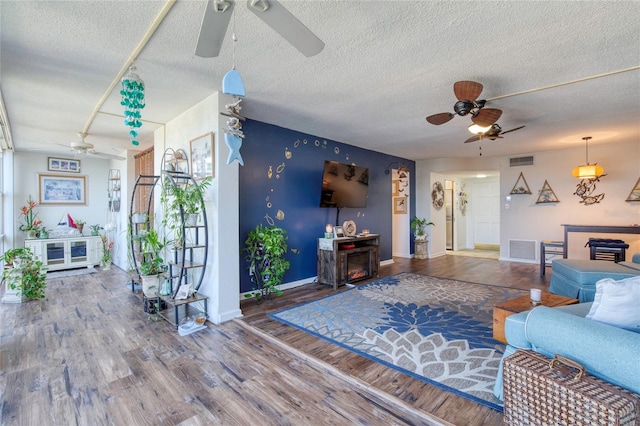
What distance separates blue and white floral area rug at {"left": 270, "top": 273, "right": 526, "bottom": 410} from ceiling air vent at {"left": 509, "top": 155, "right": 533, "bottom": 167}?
347 centimetres

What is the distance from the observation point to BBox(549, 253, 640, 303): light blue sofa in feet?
10.3

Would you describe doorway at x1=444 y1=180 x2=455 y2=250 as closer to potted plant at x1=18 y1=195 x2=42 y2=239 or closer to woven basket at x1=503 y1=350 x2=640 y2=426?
woven basket at x1=503 y1=350 x2=640 y2=426

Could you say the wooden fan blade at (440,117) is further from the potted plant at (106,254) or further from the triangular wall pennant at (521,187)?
the potted plant at (106,254)

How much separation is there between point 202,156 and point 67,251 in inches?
180

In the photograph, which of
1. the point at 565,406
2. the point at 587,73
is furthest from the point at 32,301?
the point at 587,73

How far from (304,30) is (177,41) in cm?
128

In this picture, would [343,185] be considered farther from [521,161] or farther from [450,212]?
[450,212]

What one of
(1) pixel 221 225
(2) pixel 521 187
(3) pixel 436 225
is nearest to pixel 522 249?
(2) pixel 521 187

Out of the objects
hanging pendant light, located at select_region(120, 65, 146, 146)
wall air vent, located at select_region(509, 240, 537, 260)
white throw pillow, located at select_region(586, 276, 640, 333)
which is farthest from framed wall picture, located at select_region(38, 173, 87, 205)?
wall air vent, located at select_region(509, 240, 537, 260)

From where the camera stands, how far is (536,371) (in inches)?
54.4

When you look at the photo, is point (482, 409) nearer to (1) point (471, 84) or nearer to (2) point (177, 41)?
(1) point (471, 84)

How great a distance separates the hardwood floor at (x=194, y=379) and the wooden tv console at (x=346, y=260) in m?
1.43

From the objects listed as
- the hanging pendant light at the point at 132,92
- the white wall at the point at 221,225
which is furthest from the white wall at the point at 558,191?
the hanging pendant light at the point at 132,92

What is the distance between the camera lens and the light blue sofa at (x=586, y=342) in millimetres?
1215
